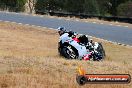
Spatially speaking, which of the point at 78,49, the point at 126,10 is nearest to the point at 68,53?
the point at 78,49

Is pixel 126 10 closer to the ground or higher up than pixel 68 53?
closer to the ground

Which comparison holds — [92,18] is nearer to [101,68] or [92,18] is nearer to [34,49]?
[34,49]

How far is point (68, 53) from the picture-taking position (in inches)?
705

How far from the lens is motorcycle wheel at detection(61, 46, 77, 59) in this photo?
17.8 m

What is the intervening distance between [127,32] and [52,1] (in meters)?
37.2

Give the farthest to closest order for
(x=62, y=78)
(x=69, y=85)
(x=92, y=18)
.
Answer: (x=92, y=18) → (x=62, y=78) → (x=69, y=85)

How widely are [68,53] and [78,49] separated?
0.41m

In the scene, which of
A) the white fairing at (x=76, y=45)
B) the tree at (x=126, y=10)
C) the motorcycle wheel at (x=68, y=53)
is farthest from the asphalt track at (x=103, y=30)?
the tree at (x=126, y=10)

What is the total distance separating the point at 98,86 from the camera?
8.91m

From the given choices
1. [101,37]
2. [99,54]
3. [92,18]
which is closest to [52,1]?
[92,18]

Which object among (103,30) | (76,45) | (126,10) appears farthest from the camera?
(126,10)

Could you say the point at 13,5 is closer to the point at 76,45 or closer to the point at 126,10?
the point at 126,10

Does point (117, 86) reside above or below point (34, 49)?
above

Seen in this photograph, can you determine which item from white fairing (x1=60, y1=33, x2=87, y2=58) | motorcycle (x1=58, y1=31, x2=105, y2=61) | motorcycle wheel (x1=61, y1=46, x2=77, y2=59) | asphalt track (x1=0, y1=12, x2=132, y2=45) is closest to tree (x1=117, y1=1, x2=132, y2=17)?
asphalt track (x1=0, y1=12, x2=132, y2=45)
